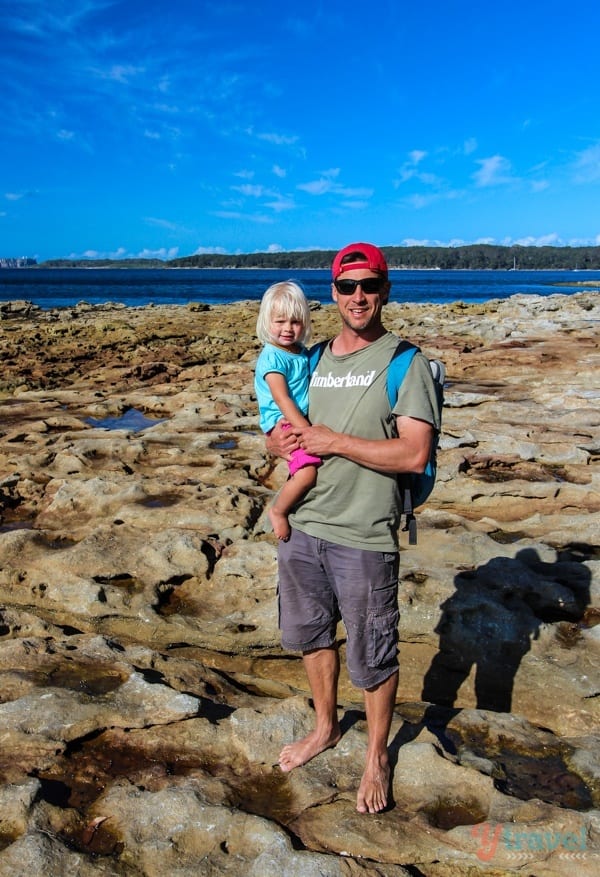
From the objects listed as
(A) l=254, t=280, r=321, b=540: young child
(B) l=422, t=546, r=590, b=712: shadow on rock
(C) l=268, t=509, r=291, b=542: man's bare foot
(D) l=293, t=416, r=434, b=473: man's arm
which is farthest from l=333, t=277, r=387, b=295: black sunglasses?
(B) l=422, t=546, r=590, b=712: shadow on rock

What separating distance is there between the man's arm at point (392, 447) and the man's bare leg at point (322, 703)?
3.30 ft

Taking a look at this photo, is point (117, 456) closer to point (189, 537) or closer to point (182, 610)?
point (189, 537)

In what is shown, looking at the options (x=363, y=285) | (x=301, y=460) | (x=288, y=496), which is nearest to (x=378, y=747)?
(x=288, y=496)

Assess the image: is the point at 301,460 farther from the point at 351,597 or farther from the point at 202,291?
the point at 202,291

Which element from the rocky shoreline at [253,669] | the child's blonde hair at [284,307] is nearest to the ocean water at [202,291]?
the rocky shoreline at [253,669]

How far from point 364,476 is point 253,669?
85.8 inches

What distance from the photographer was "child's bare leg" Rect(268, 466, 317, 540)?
3.16 m

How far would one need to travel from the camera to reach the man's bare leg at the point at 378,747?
9.89 ft

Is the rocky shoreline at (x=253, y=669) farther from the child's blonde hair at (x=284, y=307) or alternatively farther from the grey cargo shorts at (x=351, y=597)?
the child's blonde hair at (x=284, y=307)

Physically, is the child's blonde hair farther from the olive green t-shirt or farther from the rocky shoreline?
the rocky shoreline

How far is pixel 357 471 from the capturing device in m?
3.11

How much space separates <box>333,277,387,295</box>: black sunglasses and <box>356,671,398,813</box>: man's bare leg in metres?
1.70

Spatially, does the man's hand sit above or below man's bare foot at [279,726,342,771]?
above

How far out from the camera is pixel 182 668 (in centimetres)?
427
